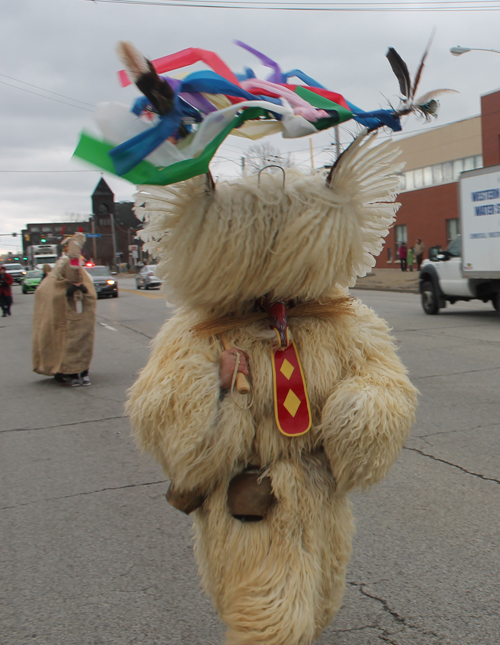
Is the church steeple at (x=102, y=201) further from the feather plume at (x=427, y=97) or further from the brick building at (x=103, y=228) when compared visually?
the feather plume at (x=427, y=97)

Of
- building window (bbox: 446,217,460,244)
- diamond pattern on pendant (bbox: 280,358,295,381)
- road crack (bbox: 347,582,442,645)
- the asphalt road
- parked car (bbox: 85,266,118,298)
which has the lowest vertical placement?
road crack (bbox: 347,582,442,645)

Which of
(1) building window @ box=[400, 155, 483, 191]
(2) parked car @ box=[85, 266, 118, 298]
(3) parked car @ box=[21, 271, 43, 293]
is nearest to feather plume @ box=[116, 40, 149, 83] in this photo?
(2) parked car @ box=[85, 266, 118, 298]

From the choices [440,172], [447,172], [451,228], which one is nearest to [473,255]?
[451,228]

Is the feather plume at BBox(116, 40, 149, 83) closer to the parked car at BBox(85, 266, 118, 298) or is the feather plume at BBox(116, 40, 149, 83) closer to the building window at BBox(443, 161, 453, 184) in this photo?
the parked car at BBox(85, 266, 118, 298)

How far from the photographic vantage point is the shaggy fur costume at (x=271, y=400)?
1.97 metres

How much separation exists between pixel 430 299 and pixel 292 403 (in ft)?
41.7

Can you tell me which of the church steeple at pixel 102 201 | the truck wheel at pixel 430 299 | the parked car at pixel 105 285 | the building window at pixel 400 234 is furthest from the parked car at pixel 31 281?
the church steeple at pixel 102 201

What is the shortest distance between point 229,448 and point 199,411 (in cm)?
16

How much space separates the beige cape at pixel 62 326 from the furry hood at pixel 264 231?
6.30m

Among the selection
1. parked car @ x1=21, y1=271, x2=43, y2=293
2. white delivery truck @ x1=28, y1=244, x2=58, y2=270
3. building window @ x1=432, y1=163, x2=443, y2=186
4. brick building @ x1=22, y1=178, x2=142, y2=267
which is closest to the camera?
building window @ x1=432, y1=163, x2=443, y2=186

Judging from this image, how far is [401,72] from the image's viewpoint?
1.97m

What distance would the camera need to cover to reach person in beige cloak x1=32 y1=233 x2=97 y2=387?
26.6ft

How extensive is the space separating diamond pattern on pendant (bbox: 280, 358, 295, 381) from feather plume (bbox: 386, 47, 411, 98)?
93cm

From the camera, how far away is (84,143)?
1743mm
